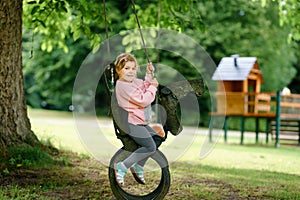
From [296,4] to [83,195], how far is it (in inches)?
211

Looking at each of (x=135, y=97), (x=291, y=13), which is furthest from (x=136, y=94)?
(x=291, y=13)

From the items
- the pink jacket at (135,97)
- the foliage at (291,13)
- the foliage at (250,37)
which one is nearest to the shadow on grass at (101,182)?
the pink jacket at (135,97)

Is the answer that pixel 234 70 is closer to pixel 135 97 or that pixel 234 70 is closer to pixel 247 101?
pixel 247 101

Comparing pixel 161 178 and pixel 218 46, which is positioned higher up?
pixel 218 46

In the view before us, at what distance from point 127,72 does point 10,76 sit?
2.61 m

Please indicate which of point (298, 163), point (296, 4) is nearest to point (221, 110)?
point (298, 163)

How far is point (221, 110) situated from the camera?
516 inches

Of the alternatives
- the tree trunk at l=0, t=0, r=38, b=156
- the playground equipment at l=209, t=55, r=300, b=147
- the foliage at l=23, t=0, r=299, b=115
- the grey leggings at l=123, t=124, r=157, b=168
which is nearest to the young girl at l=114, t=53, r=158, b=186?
the grey leggings at l=123, t=124, r=157, b=168

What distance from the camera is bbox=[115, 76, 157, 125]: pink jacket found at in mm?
4023

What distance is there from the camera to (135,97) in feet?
13.2

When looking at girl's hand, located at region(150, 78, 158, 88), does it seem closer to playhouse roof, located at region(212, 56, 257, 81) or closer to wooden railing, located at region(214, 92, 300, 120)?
wooden railing, located at region(214, 92, 300, 120)

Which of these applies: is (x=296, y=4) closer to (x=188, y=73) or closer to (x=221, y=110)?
(x=221, y=110)

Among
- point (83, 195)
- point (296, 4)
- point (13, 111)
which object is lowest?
point (83, 195)

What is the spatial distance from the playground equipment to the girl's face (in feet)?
27.7
